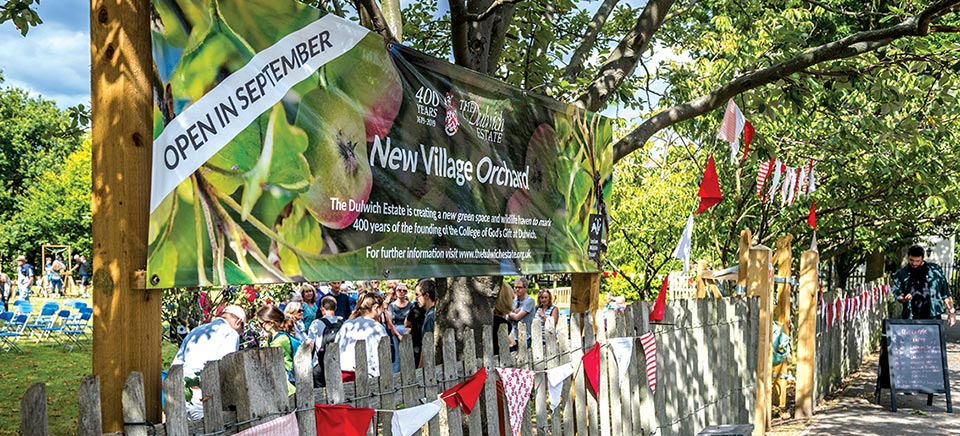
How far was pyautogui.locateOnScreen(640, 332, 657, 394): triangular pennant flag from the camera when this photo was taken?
623 centimetres

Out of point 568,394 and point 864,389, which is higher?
point 568,394

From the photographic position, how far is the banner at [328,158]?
3.11 meters

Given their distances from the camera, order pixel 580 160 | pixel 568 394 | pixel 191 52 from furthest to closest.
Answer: pixel 580 160
pixel 568 394
pixel 191 52

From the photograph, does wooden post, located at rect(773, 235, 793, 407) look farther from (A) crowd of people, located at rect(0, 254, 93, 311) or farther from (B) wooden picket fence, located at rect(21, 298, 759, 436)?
(A) crowd of people, located at rect(0, 254, 93, 311)

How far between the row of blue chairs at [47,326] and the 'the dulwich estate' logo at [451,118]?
16.9 metres

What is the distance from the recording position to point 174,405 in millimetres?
2875

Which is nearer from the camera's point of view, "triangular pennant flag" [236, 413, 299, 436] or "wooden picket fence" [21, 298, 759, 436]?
"wooden picket fence" [21, 298, 759, 436]

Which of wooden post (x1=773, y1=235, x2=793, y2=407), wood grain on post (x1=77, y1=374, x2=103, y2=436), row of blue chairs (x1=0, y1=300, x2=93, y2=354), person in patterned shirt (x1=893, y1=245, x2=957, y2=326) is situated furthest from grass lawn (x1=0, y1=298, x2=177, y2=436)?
person in patterned shirt (x1=893, y1=245, x2=957, y2=326)

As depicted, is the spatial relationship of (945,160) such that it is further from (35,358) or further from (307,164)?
(35,358)

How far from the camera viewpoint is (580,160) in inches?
239

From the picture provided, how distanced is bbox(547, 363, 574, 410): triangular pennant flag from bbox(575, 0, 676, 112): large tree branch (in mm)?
2452

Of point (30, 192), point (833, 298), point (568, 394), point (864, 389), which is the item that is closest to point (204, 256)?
point (568, 394)

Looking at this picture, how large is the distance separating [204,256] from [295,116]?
0.76m

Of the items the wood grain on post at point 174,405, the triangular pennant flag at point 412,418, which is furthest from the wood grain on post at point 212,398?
the triangular pennant flag at point 412,418
